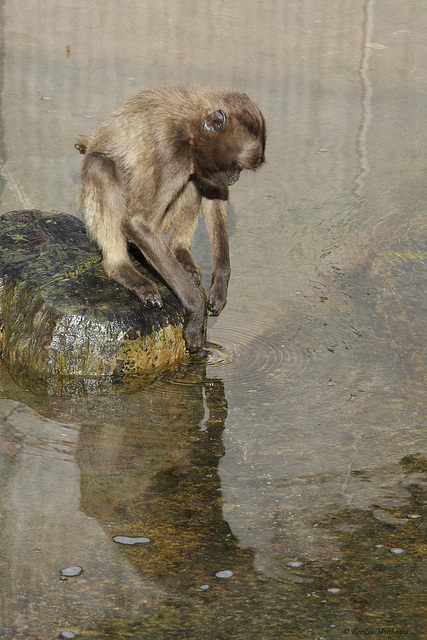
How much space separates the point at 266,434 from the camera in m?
4.68

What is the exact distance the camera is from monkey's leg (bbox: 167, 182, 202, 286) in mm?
5605

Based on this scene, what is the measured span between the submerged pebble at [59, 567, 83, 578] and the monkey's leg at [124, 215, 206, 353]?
2039 mm

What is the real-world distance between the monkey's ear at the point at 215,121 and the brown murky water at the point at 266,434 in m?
1.39

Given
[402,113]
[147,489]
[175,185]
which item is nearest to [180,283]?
[175,185]

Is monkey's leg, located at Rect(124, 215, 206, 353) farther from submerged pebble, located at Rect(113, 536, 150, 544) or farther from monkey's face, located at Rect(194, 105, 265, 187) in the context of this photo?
submerged pebble, located at Rect(113, 536, 150, 544)

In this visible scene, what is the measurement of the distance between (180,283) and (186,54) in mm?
6646

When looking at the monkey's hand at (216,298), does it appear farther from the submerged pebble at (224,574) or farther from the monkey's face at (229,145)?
the submerged pebble at (224,574)

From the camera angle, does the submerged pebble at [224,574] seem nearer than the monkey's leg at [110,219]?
Yes

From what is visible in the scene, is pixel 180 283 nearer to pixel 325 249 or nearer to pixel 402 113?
pixel 325 249

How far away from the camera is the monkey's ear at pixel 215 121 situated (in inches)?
189

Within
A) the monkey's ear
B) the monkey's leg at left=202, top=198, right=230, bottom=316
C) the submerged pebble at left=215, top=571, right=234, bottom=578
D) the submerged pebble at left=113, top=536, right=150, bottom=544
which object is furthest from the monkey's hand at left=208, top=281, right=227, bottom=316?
the submerged pebble at left=215, top=571, right=234, bottom=578

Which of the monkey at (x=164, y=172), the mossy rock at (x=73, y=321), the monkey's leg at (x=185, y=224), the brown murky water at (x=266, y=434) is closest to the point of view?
the brown murky water at (x=266, y=434)

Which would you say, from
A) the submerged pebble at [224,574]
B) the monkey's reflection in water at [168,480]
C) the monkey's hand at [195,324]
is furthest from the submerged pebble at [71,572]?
the monkey's hand at [195,324]

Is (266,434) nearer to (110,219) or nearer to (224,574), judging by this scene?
(224,574)
